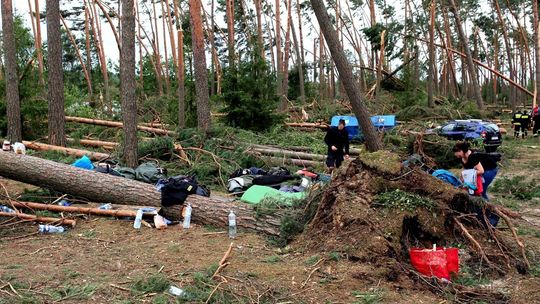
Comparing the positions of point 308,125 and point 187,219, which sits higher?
point 308,125

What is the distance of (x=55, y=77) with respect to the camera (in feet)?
41.7

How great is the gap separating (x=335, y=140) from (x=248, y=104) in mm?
4930

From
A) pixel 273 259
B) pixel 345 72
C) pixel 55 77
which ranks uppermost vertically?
pixel 55 77

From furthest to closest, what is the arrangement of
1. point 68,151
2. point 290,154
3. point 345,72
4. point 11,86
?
1. point 11,86
2. point 290,154
3. point 68,151
4. point 345,72

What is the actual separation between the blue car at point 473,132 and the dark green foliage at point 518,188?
3.47 m

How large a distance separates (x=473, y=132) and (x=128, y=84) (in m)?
11.0

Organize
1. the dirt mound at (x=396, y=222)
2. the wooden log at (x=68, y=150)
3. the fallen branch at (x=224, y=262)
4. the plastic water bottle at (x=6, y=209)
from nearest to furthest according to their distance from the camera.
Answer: the fallen branch at (x=224, y=262)
the dirt mound at (x=396, y=222)
the plastic water bottle at (x=6, y=209)
the wooden log at (x=68, y=150)

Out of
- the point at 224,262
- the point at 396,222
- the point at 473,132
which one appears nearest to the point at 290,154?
the point at 473,132

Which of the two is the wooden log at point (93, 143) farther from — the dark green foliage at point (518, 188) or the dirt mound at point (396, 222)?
the dark green foliage at point (518, 188)

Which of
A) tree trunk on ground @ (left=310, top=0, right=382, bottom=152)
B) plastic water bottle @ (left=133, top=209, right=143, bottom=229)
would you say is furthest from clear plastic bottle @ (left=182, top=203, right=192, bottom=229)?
tree trunk on ground @ (left=310, top=0, right=382, bottom=152)

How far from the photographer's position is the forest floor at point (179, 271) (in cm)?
497

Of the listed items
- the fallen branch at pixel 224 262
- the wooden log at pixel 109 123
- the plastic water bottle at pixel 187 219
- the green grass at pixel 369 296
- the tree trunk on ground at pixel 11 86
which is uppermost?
the tree trunk on ground at pixel 11 86

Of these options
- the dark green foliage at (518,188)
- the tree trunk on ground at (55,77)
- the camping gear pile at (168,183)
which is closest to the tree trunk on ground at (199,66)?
the tree trunk on ground at (55,77)

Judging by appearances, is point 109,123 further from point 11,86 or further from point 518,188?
point 518,188
